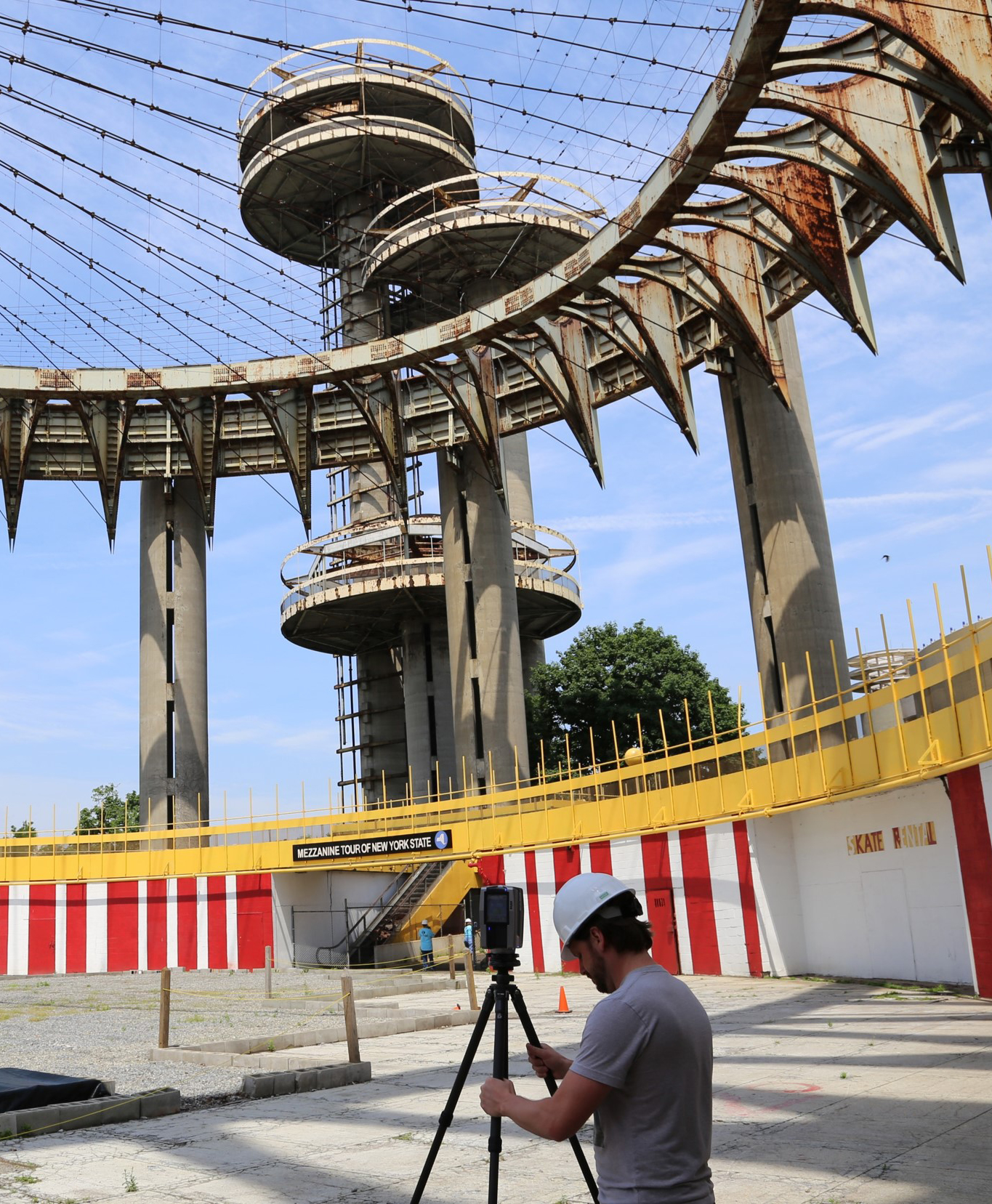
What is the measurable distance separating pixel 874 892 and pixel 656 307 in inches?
891

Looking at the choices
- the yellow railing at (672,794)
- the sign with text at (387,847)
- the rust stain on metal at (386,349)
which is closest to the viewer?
the yellow railing at (672,794)

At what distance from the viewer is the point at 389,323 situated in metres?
69.5

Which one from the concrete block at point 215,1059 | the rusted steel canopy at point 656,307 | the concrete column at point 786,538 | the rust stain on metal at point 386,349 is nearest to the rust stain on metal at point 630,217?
the rusted steel canopy at point 656,307

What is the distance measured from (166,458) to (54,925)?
67.7 feet

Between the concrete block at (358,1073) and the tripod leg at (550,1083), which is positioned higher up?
the tripod leg at (550,1083)

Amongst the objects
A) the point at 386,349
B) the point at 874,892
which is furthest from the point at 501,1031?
the point at 386,349

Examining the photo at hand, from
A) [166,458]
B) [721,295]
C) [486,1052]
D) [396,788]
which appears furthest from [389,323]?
[486,1052]

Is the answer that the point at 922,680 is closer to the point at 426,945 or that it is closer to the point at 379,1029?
the point at 379,1029

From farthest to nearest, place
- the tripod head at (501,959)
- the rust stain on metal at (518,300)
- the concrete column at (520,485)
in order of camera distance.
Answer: the concrete column at (520,485), the rust stain on metal at (518,300), the tripod head at (501,959)

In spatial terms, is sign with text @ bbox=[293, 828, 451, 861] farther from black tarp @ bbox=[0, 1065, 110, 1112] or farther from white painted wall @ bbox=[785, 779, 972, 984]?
black tarp @ bbox=[0, 1065, 110, 1112]

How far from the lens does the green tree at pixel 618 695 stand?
6144 cm

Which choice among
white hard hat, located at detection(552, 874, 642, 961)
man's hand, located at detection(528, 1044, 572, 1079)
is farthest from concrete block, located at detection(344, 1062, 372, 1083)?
white hard hat, located at detection(552, 874, 642, 961)

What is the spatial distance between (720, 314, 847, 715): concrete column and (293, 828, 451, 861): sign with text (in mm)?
12336

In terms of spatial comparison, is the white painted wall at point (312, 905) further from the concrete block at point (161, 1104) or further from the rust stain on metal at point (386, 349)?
the concrete block at point (161, 1104)
